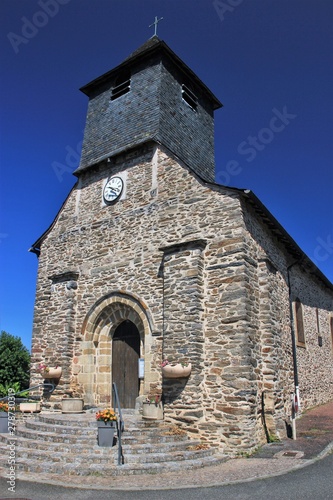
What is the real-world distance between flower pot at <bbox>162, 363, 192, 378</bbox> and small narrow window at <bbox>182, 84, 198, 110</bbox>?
1074 centimetres

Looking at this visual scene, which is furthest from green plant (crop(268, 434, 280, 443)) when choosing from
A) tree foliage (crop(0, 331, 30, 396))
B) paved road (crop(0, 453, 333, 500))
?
tree foliage (crop(0, 331, 30, 396))

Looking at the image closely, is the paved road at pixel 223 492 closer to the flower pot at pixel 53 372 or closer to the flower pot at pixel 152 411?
the flower pot at pixel 152 411

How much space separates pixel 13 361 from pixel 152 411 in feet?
43.0

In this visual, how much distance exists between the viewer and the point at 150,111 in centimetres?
1355

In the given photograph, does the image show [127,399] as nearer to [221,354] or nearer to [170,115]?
[221,354]

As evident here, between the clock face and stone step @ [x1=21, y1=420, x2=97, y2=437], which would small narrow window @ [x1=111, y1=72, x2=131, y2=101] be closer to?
the clock face

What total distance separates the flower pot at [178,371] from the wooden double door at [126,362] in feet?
7.91

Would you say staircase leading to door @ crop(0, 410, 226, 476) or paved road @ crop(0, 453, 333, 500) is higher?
staircase leading to door @ crop(0, 410, 226, 476)

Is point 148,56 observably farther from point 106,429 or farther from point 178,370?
point 106,429

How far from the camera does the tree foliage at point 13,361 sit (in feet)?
64.7

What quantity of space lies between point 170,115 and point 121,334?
7.49 m

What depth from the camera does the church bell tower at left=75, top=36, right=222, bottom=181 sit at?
44.3 feet

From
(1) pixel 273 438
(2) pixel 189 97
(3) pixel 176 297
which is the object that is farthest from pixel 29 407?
(2) pixel 189 97

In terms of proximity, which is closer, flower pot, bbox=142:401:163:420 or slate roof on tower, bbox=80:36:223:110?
flower pot, bbox=142:401:163:420
